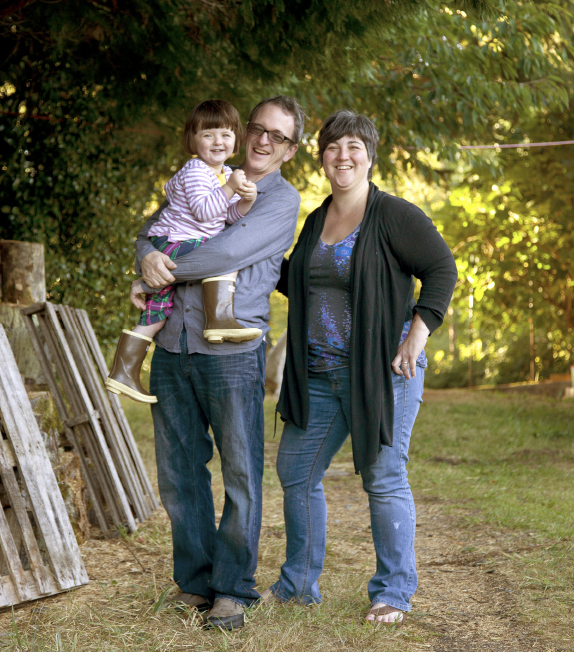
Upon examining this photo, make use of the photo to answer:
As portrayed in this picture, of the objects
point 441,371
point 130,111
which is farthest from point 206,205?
point 441,371

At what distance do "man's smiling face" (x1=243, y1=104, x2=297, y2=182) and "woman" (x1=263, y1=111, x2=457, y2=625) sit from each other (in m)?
0.17

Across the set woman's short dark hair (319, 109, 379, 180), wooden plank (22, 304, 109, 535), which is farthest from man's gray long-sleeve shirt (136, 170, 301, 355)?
wooden plank (22, 304, 109, 535)

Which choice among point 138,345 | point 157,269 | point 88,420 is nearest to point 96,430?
point 88,420

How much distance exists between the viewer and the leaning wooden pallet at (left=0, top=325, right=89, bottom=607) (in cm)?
287

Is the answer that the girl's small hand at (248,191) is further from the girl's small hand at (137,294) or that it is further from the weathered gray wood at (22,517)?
the weathered gray wood at (22,517)

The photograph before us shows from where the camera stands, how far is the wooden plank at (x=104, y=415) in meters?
4.23

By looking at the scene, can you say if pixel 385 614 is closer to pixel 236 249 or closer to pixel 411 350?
pixel 411 350

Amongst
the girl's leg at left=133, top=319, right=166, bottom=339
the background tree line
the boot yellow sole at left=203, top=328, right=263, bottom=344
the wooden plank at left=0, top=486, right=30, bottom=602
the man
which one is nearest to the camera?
the boot yellow sole at left=203, top=328, right=263, bottom=344

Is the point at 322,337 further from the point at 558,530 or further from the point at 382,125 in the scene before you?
the point at 382,125

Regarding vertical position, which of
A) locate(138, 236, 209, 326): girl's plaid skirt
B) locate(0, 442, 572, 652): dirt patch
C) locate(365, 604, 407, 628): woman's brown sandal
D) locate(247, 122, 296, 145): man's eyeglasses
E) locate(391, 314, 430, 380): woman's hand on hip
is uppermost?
locate(247, 122, 296, 145): man's eyeglasses

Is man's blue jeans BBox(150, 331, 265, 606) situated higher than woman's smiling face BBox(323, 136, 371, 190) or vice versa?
woman's smiling face BBox(323, 136, 371, 190)

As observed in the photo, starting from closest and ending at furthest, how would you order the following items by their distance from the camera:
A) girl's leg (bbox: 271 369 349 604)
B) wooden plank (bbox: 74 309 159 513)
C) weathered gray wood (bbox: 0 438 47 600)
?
girl's leg (bbox: 271 369 349 604) → weathered gray wood (bbox: 0 438 47 600) → wooden plank (bbox: 74 309 159 513)

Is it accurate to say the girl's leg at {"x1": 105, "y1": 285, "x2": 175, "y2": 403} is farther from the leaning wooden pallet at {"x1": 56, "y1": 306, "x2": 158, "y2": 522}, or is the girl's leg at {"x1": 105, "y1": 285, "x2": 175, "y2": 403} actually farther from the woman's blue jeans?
the leaning wooden pallet at {"x1": 56, "y1": 306, "x2": 158, "y2": 522}

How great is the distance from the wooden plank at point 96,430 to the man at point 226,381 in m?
1.45
